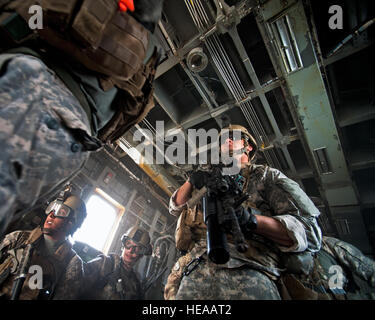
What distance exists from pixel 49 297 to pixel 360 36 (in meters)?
5.45

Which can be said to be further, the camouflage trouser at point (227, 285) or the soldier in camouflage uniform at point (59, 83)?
the camouflage trouser at point (227, 285)

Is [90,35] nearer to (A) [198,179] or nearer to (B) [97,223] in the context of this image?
(A) [198,179]

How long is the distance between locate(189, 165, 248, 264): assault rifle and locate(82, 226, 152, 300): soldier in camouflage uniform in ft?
10.7

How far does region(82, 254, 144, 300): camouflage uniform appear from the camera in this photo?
3246mm

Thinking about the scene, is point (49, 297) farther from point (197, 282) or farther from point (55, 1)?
point (55, 1)

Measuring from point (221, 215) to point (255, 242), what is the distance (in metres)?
0.54

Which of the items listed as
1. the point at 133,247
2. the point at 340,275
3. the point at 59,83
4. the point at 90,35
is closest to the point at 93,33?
the point at 90,35

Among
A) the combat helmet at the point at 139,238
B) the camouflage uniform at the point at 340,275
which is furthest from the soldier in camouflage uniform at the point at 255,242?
the combat helmet at the point at 139,238

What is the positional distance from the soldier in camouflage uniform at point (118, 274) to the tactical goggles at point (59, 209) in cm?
110

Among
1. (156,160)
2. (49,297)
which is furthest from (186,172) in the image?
(49,297)

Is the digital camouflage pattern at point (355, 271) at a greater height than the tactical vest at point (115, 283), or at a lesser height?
greater

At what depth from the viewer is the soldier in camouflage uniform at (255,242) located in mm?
1158

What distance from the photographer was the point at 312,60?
2.08 metres

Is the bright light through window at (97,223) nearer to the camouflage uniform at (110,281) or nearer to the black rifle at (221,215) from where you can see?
the camouflage uniform at (110,281)
